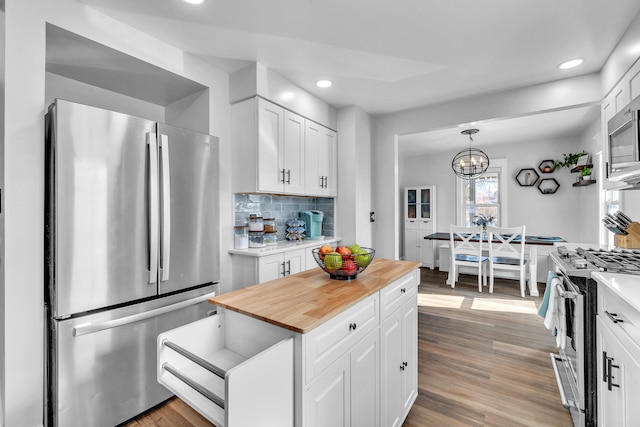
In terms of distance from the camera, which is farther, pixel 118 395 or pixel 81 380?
pixel 118 395

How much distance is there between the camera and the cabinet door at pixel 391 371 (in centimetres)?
153

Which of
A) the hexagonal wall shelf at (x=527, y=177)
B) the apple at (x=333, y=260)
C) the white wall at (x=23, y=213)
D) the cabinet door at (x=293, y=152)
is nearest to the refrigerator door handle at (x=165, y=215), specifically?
the white wall at (x=23, y=213)

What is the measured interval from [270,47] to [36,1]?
1.35 metres

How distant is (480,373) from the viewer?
7.70 ft

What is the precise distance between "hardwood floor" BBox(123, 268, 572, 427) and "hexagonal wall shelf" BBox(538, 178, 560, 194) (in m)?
2.55

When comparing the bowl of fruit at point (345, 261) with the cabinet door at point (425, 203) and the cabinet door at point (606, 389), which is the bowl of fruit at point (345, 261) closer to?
the cabinet door at point (606, 389)

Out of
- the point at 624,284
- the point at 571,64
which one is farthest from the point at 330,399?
the point at 571,64

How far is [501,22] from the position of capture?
2.01 metres

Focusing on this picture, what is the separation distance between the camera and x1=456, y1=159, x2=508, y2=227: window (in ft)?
19.4

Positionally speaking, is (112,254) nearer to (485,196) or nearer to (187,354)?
(187,354)

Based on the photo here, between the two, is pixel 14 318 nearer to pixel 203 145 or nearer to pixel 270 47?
pixel 203 145

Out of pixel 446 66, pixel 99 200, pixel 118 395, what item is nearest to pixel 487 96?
pixel 446 66

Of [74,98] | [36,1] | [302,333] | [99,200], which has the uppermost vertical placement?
[36,1]

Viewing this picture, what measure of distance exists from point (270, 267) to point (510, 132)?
15.1 feet
